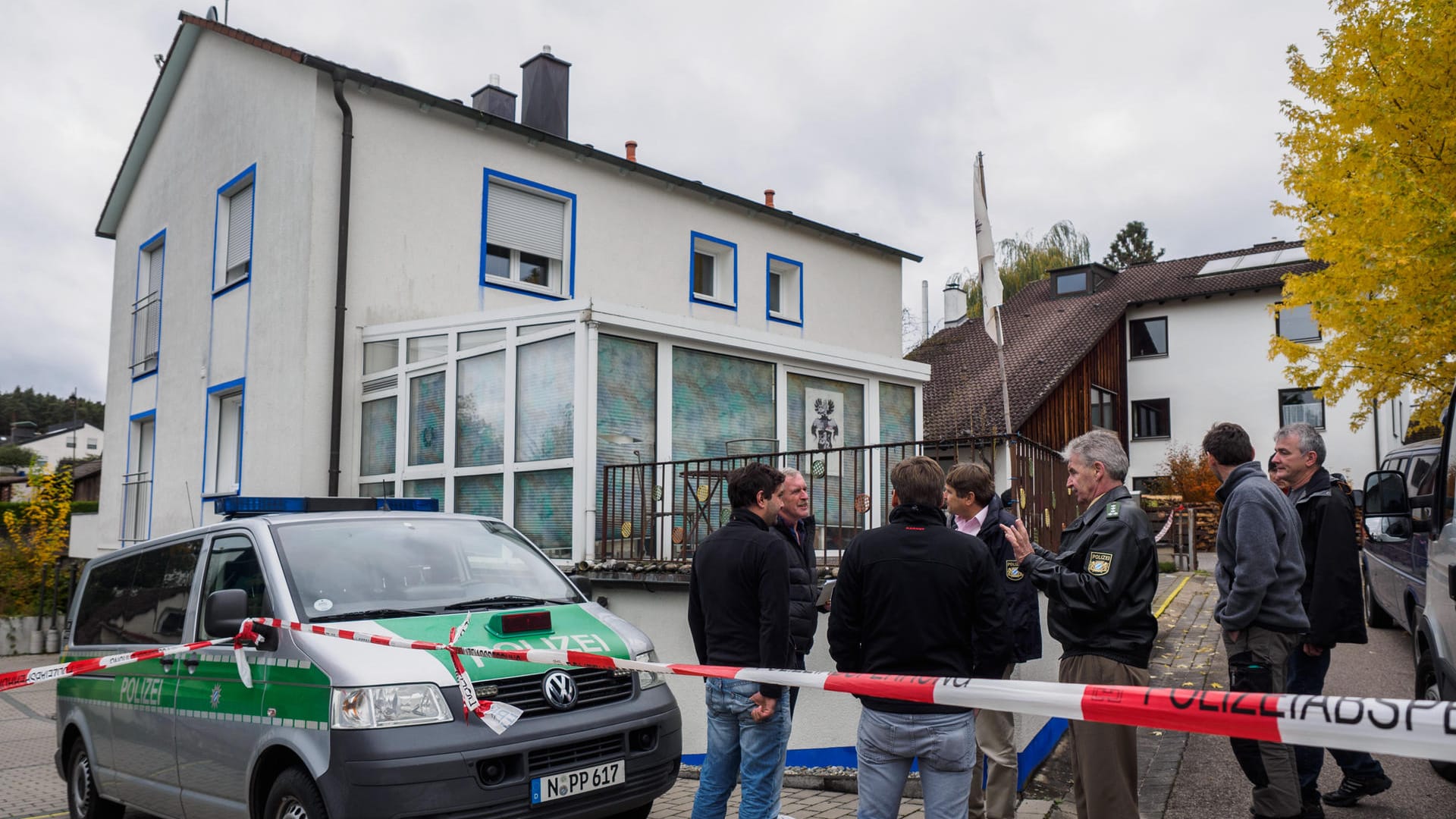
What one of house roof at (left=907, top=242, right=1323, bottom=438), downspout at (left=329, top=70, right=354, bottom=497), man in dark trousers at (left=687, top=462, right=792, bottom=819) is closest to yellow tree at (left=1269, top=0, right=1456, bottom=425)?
man in dark trousers at (left=687, top=462, right=792, bottom=819)

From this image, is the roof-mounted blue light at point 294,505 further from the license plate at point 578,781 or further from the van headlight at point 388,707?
the license plate at point 578,781

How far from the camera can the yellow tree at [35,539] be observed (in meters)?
17.1

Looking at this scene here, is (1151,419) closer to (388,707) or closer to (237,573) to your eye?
(237,573)

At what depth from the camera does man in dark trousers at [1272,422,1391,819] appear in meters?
5.19

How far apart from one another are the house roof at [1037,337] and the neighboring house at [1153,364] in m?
0.06

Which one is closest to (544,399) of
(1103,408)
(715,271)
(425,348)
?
(425,348)

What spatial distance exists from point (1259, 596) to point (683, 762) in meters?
4.22

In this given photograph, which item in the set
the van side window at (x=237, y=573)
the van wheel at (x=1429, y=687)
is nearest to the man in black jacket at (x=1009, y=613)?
the van wheel at (x=1429, y=687)

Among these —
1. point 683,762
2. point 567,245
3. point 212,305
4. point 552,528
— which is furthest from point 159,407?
point 683,762

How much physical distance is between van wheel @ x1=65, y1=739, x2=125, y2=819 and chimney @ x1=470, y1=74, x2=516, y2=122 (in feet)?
35.8

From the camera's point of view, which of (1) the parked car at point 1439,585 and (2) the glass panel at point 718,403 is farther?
(2) the glass panel at point 718,403

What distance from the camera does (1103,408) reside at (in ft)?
105

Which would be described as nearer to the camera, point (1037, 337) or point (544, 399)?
point (544, 399)

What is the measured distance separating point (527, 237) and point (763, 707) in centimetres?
1042
